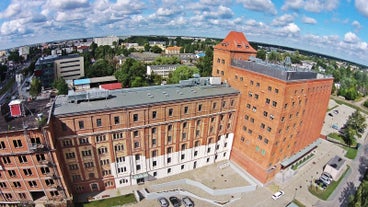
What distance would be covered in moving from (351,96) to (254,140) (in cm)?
13482

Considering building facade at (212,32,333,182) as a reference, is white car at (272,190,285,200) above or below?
below

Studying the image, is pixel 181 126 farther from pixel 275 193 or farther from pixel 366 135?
pixel 366 135

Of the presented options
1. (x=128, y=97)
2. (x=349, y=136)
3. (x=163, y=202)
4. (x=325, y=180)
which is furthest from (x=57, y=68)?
(x=349, y=136)

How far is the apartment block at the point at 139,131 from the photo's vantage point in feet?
148

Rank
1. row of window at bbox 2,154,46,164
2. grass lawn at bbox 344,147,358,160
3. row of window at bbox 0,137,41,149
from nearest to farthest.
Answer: row of window at bbox 0,137,41,149 < row of window at bbox 2,154,46,164 < grass lawn at bbox 344,147,358,160

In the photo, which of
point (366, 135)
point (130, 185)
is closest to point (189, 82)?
point (130, 185)

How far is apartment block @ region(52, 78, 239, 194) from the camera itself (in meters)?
45.1

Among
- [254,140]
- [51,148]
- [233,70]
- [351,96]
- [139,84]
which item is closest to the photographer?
[51,148]

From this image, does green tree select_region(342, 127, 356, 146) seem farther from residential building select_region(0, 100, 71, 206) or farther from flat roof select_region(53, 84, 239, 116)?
residential building select_region(0, 100, 71, 206)

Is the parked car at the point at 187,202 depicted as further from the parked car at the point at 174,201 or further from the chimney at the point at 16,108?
the chimney at the point at 16,108

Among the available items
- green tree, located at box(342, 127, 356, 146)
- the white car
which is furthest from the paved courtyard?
green tree, located at box(342, 127, 356, 146)

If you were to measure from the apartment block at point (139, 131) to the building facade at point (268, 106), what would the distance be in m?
4.82

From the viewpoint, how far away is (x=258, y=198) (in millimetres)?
53062

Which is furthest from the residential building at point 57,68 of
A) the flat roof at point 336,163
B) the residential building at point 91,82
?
the flat roof at point 336,163
